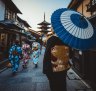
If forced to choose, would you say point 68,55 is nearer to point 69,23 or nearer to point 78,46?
point 78,46

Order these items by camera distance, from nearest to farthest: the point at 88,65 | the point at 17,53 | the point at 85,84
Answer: the point at 85,84
the point at 88,65
the point at 17,53

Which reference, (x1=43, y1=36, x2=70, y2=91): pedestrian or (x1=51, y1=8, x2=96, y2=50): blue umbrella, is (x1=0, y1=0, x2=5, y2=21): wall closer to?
(x1=51, y1=8, x2=96, y2=50): blue umbrella

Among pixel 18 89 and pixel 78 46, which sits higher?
pixel 78 46

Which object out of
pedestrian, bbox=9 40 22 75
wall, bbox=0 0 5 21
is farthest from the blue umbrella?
wall, bbox=0 0 5 21

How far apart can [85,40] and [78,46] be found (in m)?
0.24

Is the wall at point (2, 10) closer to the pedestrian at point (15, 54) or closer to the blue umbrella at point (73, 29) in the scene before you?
the pedestrian at point (15, 54)

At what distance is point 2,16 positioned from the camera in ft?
52.5

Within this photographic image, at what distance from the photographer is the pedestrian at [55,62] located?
3439mm

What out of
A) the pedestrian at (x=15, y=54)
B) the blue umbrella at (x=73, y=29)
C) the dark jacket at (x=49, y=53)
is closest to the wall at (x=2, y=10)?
the pedestrian at (x=15, y=54)

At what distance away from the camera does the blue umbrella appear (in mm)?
3254

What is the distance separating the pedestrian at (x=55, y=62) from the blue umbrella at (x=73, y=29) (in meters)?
0.26

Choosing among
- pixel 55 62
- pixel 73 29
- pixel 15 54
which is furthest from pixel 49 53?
pixel 15 54

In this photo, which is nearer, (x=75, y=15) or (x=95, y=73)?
(x=75, y=15)

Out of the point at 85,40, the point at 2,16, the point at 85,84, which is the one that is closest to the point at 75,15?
the point at 85,40
